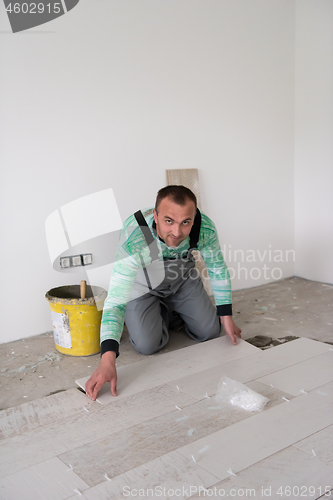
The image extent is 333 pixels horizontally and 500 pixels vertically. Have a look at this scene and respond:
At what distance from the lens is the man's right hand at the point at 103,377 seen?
179cm

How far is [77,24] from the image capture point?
2.76 metres

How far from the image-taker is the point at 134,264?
211cm

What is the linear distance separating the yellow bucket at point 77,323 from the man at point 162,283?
0.20m

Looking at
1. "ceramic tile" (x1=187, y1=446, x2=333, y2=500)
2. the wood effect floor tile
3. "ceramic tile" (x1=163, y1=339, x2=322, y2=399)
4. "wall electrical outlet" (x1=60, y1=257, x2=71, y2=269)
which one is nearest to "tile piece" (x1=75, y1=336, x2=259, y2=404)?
"ceramic tile" (x1=163, y1=339, x2=322, y2=399)

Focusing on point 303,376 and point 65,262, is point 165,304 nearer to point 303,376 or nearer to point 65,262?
point 65,262

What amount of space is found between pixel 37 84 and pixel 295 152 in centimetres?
260

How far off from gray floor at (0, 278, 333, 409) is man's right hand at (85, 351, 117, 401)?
1.27ft

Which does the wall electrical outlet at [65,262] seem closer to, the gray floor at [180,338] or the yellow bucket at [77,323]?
the yellow bucket at [77,323]

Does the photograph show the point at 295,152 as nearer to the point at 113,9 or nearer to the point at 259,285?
the point at 259,285

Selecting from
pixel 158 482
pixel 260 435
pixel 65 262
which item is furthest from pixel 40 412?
pixel 65 262

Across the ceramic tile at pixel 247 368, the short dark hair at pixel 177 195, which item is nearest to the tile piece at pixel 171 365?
the ceramic tile at pixel 247 368

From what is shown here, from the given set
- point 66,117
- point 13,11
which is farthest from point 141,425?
point 13,11

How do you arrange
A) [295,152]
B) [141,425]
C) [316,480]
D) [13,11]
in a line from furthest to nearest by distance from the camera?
[295,152] < [13,11] < [141,425] < [316,480]

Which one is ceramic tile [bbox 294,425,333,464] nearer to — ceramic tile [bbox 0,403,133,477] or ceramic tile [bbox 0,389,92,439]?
ceramic tile [bbox 0,403,133,477]
